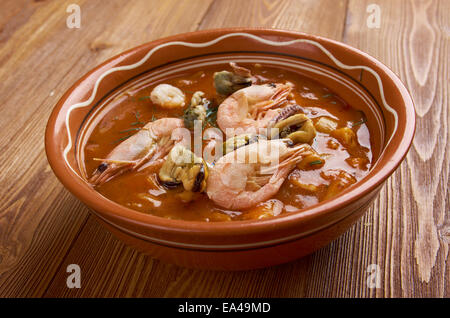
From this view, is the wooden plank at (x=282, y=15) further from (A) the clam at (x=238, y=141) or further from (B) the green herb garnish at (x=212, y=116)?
(A) the clam at (x=238, y=141)

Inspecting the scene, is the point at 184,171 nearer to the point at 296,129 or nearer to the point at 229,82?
the point at 296,129

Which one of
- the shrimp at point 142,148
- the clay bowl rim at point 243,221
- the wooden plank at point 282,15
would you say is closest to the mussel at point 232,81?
the shrimp at point 142,148

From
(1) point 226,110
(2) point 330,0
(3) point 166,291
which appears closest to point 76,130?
(1) point 226,110

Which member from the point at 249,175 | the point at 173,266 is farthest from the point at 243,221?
the point at 173,266

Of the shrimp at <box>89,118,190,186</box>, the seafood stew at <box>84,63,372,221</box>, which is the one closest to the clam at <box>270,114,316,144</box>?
the seafood stew at <box>84,63,372,221</box>

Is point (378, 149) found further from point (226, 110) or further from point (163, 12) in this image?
point (163, 12)

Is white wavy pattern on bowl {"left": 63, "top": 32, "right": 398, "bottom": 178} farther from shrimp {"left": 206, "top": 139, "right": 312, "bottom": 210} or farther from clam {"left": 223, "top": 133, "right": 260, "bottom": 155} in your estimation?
clam {"left": 223, "top": 133, "right": 260, "bottom": 155}

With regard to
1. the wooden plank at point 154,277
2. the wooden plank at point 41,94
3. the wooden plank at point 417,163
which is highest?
the wooden plank at point 41,94
